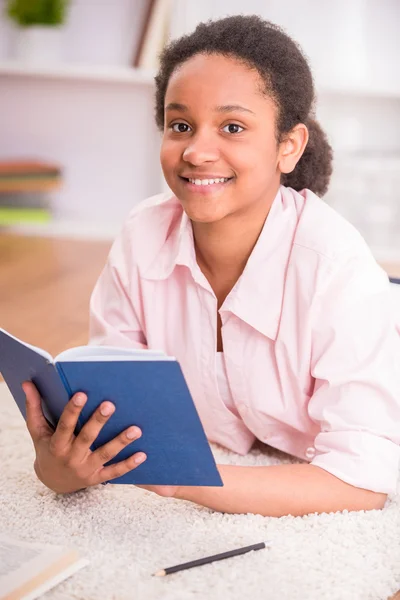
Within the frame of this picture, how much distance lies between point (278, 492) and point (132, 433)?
26 cm

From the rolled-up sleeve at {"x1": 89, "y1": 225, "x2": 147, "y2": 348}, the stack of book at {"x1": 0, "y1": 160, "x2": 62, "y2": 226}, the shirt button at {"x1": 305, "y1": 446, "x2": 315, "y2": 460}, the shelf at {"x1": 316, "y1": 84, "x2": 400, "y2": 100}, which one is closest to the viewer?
the shirt button at {"x1": 305, "y1": 446, "x2": 315, "y2": 460}

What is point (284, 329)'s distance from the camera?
1.30 meters

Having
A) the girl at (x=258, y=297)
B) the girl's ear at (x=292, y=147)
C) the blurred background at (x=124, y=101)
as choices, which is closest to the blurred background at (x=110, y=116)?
the blurred background at (x=124, y=101)

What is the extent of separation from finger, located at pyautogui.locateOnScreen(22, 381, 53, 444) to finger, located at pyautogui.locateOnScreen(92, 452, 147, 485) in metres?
0.09

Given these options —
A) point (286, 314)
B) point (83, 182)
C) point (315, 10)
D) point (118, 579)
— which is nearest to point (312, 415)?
point (286, 314)

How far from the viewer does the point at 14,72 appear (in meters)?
3.21

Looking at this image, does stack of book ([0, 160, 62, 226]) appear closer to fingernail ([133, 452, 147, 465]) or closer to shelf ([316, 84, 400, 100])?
shelf ([316, 84, 400, 100])

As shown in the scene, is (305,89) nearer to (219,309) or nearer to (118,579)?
(219,309)

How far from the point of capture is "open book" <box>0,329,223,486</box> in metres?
0.97

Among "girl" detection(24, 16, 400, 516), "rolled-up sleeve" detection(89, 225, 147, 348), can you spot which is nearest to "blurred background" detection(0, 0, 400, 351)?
"rolled-up sleeve" detection(89, 225, 147, 348)

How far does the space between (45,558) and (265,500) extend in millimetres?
315

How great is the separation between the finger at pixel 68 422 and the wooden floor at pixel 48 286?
918mm

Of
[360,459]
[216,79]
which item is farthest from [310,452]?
[216,79]

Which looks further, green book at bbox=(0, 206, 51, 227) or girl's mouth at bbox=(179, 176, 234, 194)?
green book at bbox=(0, 206, 51, 227)
